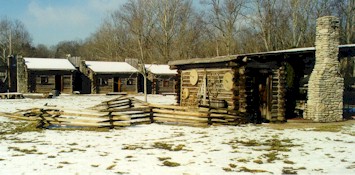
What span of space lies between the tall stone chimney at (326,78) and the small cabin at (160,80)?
89.9ft

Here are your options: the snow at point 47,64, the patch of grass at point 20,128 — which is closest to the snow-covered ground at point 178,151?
the patch of grass at point 20,128

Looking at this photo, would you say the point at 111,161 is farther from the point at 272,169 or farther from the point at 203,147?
the point at 272,169

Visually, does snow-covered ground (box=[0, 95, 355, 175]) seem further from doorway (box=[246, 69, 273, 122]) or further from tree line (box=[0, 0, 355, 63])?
tree line (box=[0, 0, 355, 63])

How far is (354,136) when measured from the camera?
1234 cm

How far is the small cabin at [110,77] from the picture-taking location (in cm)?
3991

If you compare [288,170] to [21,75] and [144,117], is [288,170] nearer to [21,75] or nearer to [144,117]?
[144,117]

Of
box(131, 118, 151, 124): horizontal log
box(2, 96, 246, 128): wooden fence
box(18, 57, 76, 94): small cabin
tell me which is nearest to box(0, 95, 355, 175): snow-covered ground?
box(2, 96, 246, 128): wooden fence

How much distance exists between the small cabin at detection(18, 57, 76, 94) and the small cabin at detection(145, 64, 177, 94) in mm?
9705

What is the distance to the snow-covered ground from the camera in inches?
310

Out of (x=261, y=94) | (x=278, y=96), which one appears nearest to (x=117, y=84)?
(x=261, y=94)

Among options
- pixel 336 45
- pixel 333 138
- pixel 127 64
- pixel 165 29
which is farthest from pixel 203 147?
pixel 165 29

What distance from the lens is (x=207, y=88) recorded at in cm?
1816

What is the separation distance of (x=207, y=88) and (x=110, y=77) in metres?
24.5

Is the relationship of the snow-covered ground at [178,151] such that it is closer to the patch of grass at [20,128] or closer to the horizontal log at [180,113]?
the patch of grass at [20,128]
